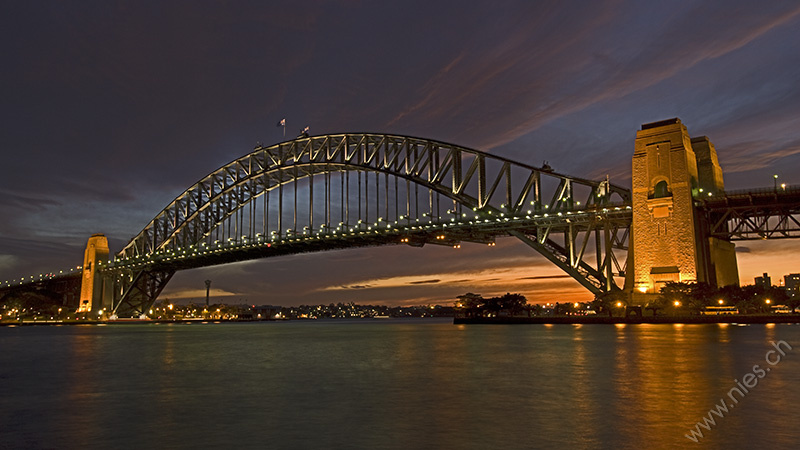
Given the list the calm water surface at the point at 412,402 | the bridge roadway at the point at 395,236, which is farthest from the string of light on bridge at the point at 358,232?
the calm water surface at the point at 412,402

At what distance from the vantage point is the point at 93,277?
369 ft

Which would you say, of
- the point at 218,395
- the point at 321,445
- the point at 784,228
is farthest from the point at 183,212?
the point at 321,445

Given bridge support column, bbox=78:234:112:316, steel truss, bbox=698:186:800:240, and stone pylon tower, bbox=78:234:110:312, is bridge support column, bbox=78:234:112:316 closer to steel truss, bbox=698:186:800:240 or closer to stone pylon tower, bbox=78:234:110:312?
stone pylon tower, bbox=78:234:110:312

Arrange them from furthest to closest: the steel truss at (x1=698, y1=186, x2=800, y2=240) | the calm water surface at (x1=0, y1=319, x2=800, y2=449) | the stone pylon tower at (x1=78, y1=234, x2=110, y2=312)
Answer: the stone pylon tower at (x1=78, y1=234, x2=110, y2=312) → the steel truss at (x1=698, y1=186, x2=800, y2=240) → the calm water surface at (x1=0, y1=319, x2=800, y2=449)

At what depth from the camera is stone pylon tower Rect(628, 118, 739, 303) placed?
52.2 metres

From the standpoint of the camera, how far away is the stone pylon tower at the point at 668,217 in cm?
5222

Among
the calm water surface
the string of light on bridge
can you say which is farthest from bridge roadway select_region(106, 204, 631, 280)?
the calm water surface

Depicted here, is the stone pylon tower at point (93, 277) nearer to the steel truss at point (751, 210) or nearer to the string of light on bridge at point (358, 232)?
the string of light on bridge at point (358, 232)

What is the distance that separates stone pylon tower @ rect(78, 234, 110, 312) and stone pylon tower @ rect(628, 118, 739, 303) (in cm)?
9306

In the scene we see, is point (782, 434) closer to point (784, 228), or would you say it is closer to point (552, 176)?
point (784, 228)

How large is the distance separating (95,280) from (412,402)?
366 ft

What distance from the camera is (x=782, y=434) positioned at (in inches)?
428

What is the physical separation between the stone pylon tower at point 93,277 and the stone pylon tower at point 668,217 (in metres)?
93.1

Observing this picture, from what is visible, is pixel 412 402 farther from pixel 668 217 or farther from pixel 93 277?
pixel 93 277
